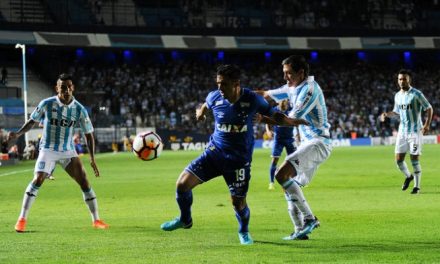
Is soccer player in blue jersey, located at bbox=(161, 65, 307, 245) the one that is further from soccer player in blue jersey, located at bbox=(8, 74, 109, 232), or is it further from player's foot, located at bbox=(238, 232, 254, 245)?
soccer player in blue jersey, located at bbox=(8, 74, 109, 232)

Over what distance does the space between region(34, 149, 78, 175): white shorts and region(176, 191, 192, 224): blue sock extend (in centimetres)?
282

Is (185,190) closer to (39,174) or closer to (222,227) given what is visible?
(222,227)

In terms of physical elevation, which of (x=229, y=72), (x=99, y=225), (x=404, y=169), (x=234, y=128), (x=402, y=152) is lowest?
(x=99, y=225)

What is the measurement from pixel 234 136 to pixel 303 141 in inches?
55.2

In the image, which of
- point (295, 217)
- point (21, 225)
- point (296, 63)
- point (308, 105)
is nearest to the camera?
point (308, 105)

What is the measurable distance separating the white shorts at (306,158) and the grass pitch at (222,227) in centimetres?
90

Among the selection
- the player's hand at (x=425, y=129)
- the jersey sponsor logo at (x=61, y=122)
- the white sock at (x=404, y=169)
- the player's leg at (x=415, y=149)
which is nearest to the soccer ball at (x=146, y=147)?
the jersey sponsor logo at (x=61, y=122)

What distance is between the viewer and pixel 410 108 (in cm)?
1934

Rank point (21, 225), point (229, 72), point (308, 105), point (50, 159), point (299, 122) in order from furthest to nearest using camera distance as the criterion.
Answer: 1. point (50, 159)
2. point (21, 225)
3. point (308, 105)
4. point (299, 122)
5. point (229, 72)

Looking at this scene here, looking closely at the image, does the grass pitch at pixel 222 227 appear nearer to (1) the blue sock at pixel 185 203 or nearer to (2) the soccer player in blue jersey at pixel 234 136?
(1) the blue sock at pixel 185 203

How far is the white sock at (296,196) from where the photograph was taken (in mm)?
11055

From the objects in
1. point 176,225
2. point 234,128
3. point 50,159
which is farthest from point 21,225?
point 234,128

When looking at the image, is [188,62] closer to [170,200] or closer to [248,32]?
[248,32]

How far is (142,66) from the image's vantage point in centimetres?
7275
